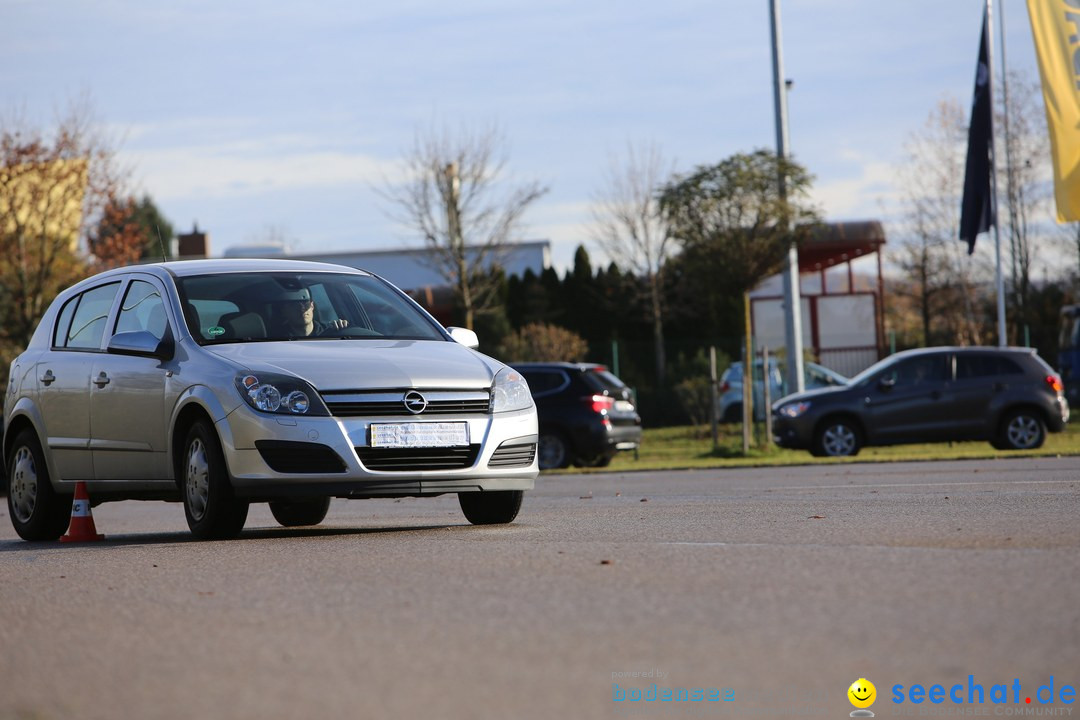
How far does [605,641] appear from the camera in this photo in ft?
15.6

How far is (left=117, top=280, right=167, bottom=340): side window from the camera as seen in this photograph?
978 cm

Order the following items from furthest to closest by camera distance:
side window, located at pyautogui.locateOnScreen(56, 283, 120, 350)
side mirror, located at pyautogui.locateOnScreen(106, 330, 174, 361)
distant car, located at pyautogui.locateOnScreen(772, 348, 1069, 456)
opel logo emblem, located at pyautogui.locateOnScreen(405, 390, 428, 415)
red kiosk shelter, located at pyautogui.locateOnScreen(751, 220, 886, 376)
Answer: red kiosk shelter, located at pyautogui.locateOnScreen(751, 220, 886, 376), distant car, located at pyautogui.locateOnScreen(772, 348, 1069, 456), side window, located at pyautogui.locateOnScreen(56, 283, 120, 350), side mirror, located at pyautogui.locateOnScreen(106, 330, 174, 361), opel logo emblem, located at pyautogui.locateOnScreen(405, 390, 428, 415)

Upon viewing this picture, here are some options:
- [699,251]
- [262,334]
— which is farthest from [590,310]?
[262,334]

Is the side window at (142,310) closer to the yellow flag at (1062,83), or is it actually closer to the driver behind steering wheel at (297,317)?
the driver behind steering wheel at (297,317)

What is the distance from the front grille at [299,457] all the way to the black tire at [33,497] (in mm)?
2627

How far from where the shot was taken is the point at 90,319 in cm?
1057

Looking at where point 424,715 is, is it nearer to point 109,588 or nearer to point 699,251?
point 109,588

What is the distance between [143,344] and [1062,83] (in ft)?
52.3

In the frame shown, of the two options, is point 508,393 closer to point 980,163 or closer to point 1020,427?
point 1020,427

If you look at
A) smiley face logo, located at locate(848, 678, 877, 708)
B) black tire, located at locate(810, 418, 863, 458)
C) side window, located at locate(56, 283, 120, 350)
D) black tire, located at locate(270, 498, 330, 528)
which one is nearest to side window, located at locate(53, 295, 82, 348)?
side window, located at locate(56, 283, 120, 350)

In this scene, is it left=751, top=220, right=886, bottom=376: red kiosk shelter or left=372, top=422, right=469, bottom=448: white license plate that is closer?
left=372, top=422, right=469, bottom=448: white license plate

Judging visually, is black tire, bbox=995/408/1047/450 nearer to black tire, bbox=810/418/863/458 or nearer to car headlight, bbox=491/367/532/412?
black tire, bbox=810/418/863/458

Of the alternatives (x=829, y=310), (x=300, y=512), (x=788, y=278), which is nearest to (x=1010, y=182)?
(x=829, y=310)

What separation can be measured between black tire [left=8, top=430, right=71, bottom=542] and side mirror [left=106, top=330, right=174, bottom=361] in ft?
4.66
